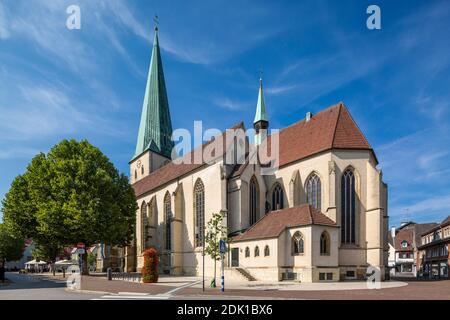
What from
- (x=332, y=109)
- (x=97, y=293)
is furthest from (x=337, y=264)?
(x=97, y=293)

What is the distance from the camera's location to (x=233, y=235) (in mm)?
40906

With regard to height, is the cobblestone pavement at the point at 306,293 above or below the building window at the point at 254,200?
below

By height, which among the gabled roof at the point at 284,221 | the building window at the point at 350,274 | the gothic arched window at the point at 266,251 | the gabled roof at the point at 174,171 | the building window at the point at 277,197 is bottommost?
the building window at the point at 350,274

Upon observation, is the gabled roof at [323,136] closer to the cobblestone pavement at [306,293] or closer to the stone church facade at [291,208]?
the stone church facade at [291,208]

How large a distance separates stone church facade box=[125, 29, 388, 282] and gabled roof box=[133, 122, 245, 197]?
0.22 meters

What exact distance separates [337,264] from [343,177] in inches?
350

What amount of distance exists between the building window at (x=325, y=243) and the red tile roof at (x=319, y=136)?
29.4ft

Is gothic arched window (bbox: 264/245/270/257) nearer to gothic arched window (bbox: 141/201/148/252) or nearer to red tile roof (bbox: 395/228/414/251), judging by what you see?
gothic arched window (bbox: 141/201/148/252)

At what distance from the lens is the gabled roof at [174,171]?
155 feet

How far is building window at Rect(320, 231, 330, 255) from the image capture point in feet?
109

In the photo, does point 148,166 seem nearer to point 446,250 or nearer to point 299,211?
point 299,211

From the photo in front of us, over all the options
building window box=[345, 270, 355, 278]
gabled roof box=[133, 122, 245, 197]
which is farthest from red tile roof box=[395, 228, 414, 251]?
gabled roof box=[133, 122, 245, 197]

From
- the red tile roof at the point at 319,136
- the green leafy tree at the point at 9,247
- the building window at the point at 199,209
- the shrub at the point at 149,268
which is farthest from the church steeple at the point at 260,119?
the green leafy tree at the point at 9,247

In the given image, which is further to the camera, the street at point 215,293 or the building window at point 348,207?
the building window at point 348,207
